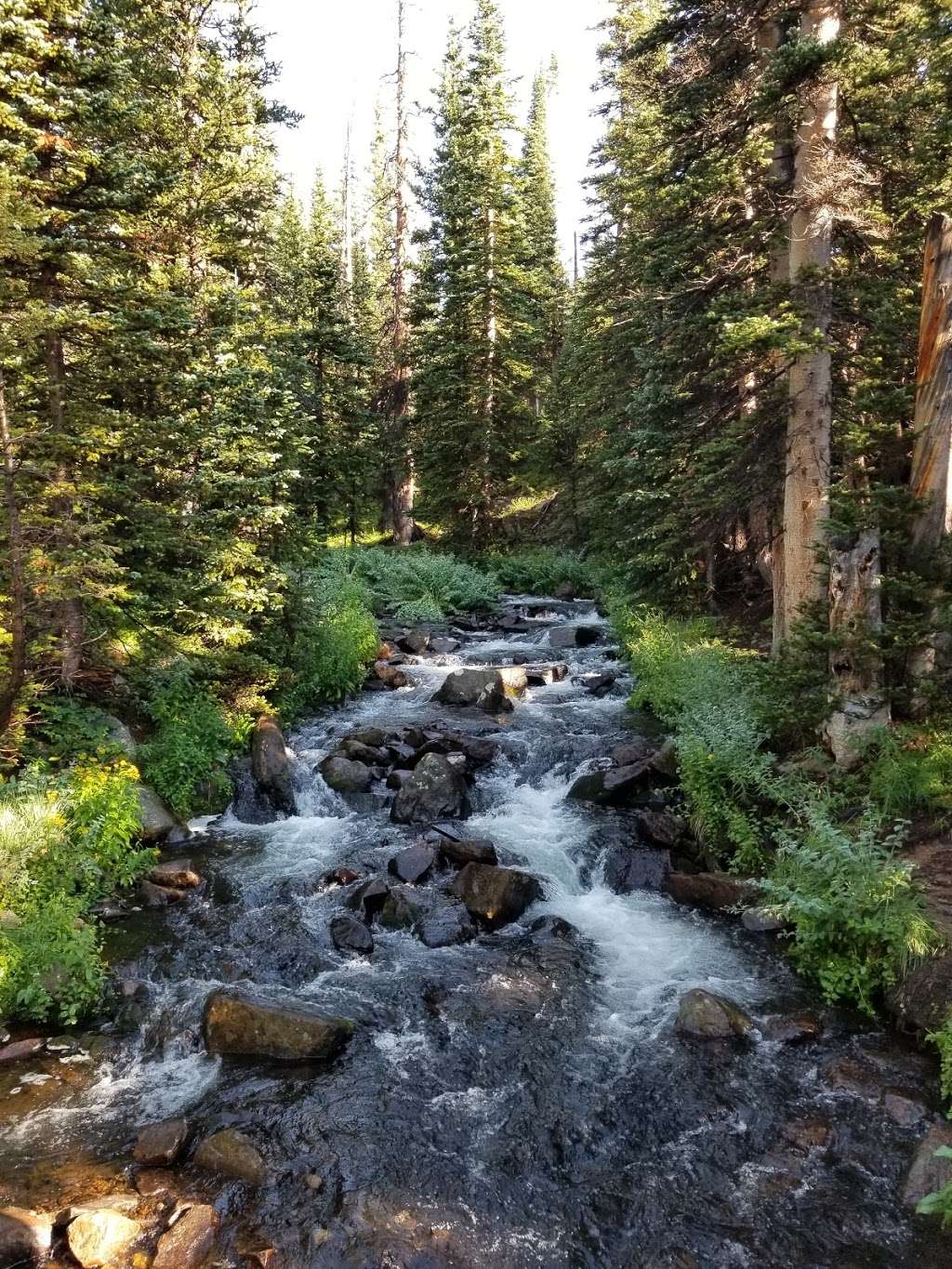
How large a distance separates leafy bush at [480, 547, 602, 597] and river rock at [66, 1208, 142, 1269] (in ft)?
79.8

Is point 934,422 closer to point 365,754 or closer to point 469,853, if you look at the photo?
point 469,853

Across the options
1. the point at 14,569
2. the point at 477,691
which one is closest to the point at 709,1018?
the point at 14,569

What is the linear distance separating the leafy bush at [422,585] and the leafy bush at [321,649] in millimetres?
5500

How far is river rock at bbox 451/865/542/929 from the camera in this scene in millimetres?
9234

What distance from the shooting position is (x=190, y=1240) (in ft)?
16.7

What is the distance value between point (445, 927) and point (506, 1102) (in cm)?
259

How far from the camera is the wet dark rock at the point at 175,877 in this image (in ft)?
32.1

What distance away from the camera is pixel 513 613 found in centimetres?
2488

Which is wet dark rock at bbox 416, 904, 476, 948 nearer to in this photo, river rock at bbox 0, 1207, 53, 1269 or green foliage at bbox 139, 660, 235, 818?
→ river rock at bbox 0, 1207, 53, 1269

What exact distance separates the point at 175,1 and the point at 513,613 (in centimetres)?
1673

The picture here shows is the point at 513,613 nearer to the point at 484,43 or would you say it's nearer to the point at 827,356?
the point at 827,356

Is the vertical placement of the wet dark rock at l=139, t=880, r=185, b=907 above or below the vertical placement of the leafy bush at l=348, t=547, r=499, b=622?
below

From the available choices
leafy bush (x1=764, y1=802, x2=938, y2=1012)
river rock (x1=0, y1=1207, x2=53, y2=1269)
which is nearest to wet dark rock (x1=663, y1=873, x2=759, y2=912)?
leafy bush (x1=764, y1=802, x2=938, y2=1012)

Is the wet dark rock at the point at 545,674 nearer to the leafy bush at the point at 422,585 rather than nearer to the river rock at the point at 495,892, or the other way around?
the leafy bush at the point at 422,585
